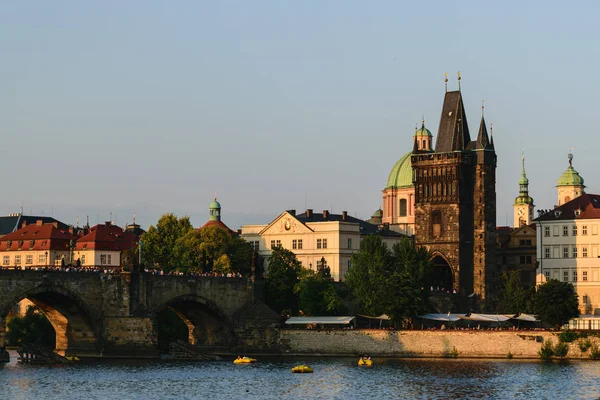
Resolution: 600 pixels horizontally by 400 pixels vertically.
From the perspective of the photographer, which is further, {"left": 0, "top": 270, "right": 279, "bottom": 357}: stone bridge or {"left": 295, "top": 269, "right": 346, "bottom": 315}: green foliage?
{"left": 295, "top": 269, "right": 346, "bottom": 315}: green foliage

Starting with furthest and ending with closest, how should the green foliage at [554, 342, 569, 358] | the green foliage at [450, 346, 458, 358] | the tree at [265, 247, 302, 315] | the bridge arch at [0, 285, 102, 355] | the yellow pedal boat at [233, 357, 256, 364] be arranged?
the tree at [265, 247, 302, 315]
the green foliage at [450, 346, 458, 358]
the yellow pedal boat at [233, 357, 256, 364]
the green foliage at [554, 342, 569, 358]
the bridge arch at [0, 285, 102, 355]

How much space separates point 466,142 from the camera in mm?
180125

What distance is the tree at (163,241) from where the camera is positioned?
586ft

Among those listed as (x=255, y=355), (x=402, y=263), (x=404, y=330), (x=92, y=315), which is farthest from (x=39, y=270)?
(x=402, y=263)

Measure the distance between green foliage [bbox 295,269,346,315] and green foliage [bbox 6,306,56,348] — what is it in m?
29.1

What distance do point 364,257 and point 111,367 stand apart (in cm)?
4288

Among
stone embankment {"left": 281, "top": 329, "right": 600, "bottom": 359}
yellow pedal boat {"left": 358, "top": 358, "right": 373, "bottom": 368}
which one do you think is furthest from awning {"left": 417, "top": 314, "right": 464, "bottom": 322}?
yellow pedal boat {"left": 358, "top": 358, "right": 373, "bottom": 368}

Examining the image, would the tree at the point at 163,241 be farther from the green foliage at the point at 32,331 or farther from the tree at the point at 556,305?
the tree at the point at 556,305

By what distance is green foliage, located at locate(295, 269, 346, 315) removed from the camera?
520 ft

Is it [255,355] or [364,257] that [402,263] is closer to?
[364,257]

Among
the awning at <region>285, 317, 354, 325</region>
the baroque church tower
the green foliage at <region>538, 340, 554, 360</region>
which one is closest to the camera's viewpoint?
the green foliage at <region>538, 340, 554, 360</region>

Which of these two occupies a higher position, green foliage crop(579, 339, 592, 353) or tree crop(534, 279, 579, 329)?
tree crop(534, 279, 579, 329)

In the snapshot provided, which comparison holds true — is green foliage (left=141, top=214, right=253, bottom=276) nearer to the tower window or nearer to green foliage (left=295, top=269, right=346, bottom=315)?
green foliage (left=295, top=269, right=346, bottom=315)

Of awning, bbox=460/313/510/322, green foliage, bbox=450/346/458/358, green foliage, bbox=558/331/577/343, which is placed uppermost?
awning, bbox=460/313/510/322
